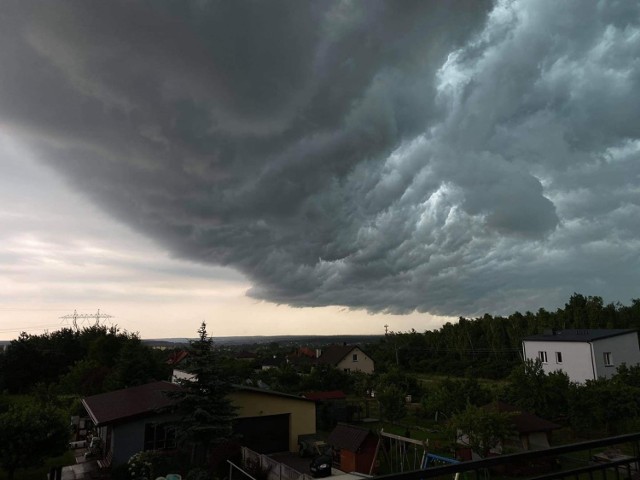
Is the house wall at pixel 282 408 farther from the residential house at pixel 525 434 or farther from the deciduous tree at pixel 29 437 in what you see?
the residential house at pixel 525 434

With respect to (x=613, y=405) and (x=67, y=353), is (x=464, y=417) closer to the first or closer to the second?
(x=613, y=405)

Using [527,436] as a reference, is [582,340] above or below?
above

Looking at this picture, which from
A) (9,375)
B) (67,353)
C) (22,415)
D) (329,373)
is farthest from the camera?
(67,353)

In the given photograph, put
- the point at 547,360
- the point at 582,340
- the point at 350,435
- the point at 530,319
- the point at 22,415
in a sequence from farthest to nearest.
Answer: the point at 530,319, the point at 547,360, the point at 582,340, the point at 350,435, the point at 22,415

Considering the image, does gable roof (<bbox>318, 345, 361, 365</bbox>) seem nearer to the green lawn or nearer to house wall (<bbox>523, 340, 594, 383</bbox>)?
house wall (<bbox>523, 340, 594, 383</bbox>)

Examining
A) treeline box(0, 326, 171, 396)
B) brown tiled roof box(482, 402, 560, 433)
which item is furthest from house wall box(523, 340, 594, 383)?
treeline box(0, 326, 171, 396)

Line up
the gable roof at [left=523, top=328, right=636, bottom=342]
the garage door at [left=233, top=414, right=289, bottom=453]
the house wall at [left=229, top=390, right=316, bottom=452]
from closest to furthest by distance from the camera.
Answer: the garage door at [left=233, top=414, right=289, bottom=453]
the house wall at [left=229, top=390, right=316, bottom=452]
the gable roof at [left=523, top=328, right=636, bottom=342]

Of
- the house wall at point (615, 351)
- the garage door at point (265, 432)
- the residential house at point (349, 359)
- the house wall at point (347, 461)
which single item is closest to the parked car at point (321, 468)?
the house wall at point (347, 461)

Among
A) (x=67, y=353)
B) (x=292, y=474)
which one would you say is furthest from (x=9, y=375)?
(x=292, y=474)
